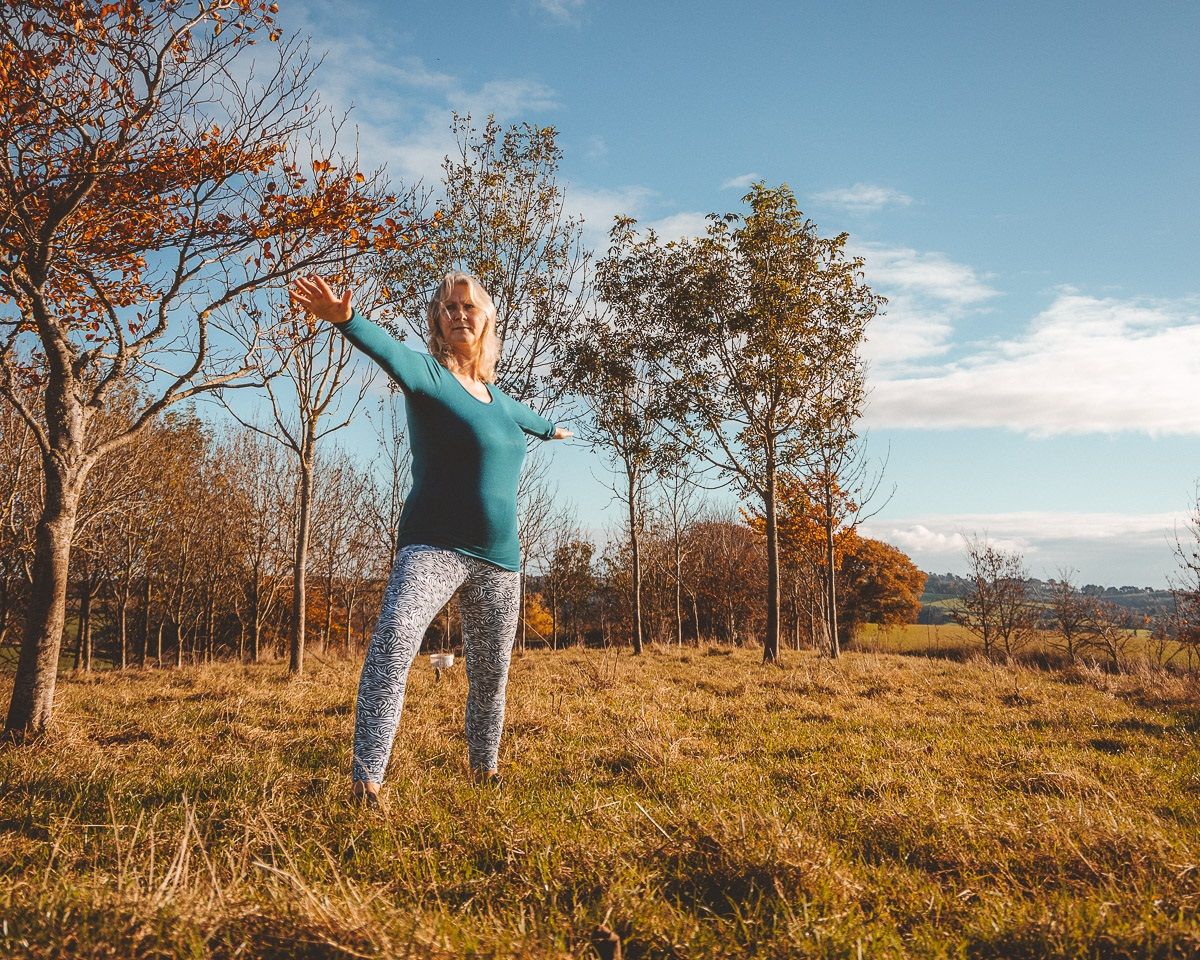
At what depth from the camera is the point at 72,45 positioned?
15.8ft

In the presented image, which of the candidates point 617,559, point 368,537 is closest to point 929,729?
point 368,537

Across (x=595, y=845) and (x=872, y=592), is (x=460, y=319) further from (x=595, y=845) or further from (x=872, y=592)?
(x=872, y=592)

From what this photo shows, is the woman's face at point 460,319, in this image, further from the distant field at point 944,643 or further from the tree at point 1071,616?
the tree at point 1071,616

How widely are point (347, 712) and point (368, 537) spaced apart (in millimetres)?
23107

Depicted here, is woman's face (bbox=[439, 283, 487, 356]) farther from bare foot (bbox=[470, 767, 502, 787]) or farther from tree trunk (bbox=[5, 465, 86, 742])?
tree trunk (bbox=[5, 465, 86, 742])

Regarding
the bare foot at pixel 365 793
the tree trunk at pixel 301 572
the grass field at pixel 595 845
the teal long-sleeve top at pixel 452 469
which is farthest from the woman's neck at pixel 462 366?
the tree trunk at pixel 301 572

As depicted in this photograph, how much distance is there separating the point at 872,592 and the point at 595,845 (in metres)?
49.6

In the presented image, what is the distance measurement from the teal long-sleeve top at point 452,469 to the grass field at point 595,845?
1.11 metres

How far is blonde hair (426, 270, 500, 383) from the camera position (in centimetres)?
317

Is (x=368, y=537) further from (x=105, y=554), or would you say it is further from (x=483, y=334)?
(x=483, y=334)

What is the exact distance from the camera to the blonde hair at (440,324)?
3170 millimetres

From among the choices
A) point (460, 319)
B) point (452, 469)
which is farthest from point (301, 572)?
point (452, 469)

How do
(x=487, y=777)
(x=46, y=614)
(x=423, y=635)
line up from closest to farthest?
1. (x=423, y=635)
2. (x=487, y=777)
3. (x=46, y=614)

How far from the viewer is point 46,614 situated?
4.71m
